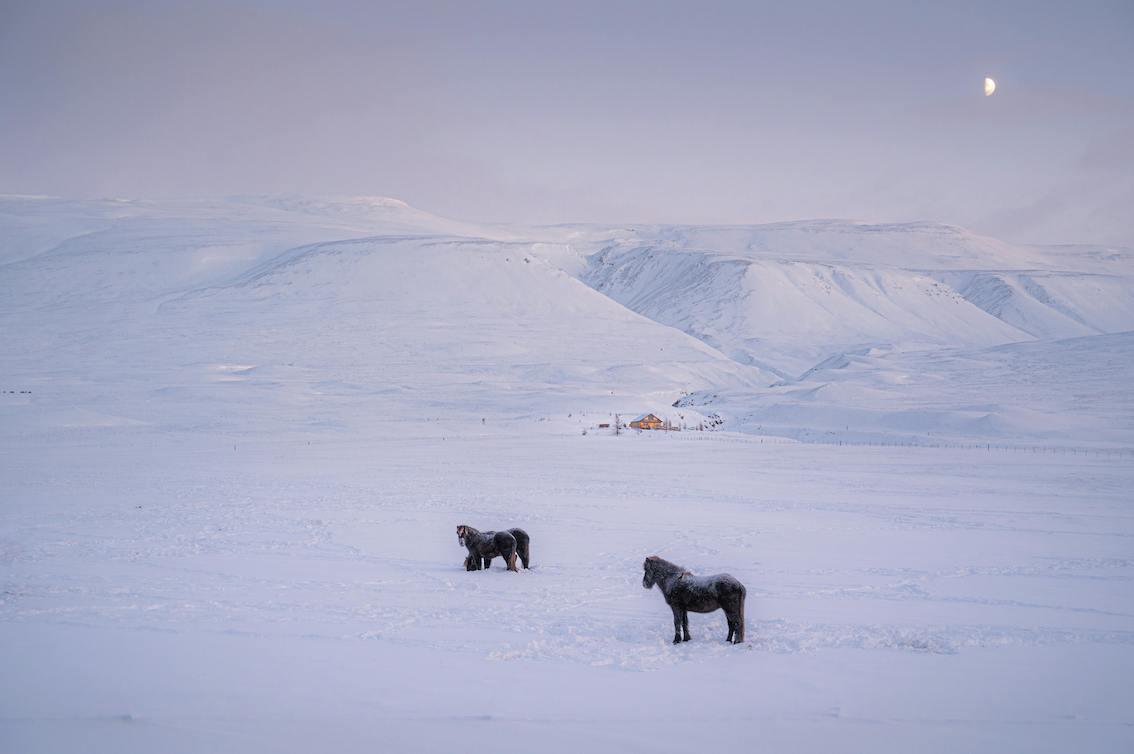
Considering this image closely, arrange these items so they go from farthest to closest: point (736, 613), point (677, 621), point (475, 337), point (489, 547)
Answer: point (475, 337) → point (489, 547) → point (677, 621) → point (736, 613)

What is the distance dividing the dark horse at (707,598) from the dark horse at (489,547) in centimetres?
464

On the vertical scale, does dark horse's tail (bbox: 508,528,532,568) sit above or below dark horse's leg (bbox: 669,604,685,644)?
above

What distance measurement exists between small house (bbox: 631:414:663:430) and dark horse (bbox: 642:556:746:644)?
42574 mm

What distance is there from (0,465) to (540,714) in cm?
3360

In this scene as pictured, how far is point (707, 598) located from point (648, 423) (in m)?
43.7

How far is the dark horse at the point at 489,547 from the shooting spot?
1502cm

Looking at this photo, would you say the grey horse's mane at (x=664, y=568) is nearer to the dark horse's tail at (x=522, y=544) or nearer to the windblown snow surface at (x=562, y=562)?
the windblown snow surface at (x=562, y=562)

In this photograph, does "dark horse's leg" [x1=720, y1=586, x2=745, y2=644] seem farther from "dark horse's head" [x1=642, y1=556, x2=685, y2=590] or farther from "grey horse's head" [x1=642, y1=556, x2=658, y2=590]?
"grey horse's head" [x1=642, y1=556, x2=658, y2=590]

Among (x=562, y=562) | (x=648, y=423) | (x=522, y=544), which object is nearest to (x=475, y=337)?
(x=648, y=423)

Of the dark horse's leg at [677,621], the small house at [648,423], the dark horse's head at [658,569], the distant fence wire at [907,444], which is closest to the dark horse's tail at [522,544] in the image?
the dark horse's head at [658,569]

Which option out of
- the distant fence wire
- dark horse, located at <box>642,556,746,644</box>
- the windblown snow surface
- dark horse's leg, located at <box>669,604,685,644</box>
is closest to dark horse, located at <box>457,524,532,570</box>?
the windblown snow surface

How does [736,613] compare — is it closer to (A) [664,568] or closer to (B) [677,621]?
(B) [677,621]

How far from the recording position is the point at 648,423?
178ft

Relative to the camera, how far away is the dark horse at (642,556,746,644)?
34.4ft
